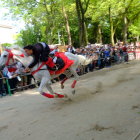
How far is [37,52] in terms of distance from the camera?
6215mm

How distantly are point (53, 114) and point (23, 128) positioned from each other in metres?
1.00

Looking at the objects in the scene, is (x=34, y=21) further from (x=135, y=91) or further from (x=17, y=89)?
(x=135, y=91)

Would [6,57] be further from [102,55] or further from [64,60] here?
[102,55]

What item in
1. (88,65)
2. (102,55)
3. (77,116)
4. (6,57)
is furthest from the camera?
(102,55)

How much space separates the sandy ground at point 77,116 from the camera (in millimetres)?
4305

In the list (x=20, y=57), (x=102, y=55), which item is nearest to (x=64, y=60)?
(x=20, y=57)

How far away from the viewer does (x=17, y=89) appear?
A: 1003 cm

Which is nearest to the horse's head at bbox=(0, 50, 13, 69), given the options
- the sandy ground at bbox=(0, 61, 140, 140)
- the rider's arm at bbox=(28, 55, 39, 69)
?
the rider's arm at bbox=(28, 55, 39, 69)

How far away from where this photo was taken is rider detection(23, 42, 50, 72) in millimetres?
6220

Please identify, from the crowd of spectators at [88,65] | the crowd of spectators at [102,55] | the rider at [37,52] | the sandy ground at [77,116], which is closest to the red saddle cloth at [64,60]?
the rider at [37,52]

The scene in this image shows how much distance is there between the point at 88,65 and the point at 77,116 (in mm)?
A: 8526

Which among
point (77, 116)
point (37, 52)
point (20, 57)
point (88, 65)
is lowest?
point (77, 116)

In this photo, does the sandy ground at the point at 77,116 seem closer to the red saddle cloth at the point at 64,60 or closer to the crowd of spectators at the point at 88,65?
the red saddle cloth at the point at 64,60

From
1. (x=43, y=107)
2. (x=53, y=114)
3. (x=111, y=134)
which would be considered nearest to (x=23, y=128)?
(x=53, y=114)
